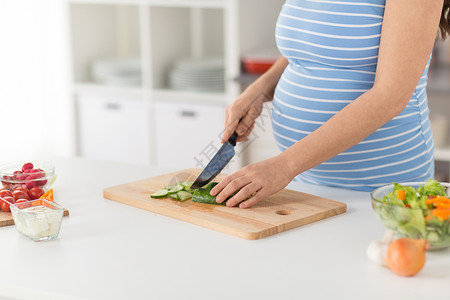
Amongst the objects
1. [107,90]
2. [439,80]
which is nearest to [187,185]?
[439,80]

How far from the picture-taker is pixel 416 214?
3.40 ft

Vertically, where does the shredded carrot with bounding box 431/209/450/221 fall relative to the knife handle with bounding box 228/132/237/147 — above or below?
below

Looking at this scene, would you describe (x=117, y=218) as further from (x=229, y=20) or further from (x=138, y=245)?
(x=229, y=20)

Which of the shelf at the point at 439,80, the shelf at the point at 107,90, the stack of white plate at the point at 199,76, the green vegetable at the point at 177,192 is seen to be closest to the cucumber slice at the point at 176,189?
the green vegetable at the point at 177,192

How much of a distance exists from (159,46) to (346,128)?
6.77 feet

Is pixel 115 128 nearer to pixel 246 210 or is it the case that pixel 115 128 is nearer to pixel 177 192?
pixel 177 192

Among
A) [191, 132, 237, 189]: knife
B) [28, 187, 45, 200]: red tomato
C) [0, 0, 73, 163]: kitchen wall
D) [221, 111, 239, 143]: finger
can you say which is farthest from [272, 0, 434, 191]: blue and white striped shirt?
[0, 0, 73, 163]: kitchen wall

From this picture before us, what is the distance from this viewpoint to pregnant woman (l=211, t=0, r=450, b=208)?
1.32m

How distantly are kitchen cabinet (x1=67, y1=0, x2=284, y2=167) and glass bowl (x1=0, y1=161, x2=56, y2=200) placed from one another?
1.57 m

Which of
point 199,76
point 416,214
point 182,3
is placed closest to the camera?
point 416,214

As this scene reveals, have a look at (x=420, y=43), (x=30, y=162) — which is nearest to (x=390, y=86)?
(x=420, y=43)

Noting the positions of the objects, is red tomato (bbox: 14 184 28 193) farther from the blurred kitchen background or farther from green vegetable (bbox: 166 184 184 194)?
the blurred kitchen background

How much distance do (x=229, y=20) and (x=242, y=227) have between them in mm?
1868

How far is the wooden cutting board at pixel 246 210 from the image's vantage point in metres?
1.25
